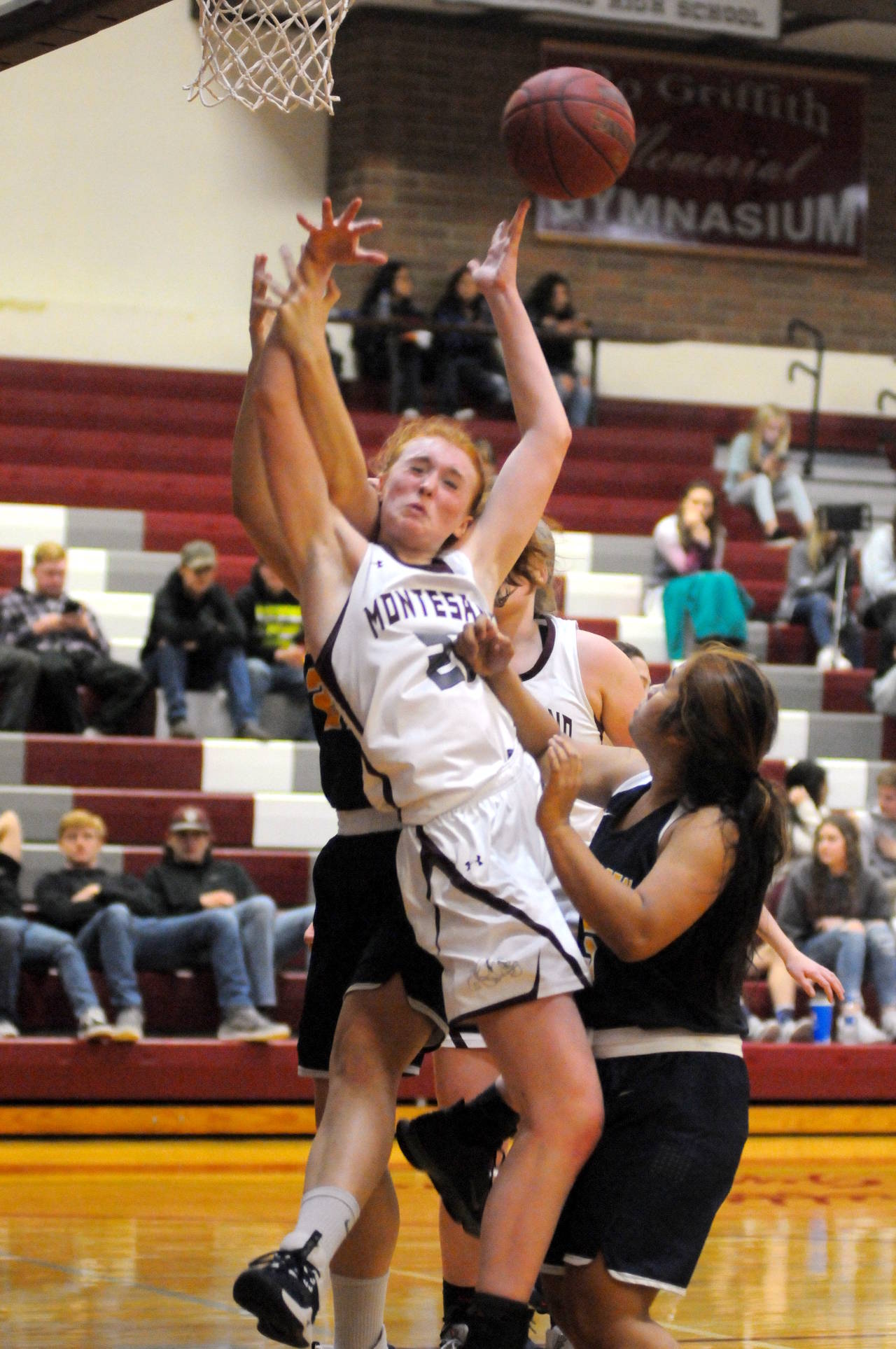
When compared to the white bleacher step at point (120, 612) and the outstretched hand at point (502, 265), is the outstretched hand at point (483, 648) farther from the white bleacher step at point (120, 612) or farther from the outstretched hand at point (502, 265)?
the white bleacher step at point (120, 612)

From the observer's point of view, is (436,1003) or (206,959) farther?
(206,959)

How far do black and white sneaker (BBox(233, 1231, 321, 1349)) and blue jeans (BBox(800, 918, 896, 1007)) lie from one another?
4.91 m

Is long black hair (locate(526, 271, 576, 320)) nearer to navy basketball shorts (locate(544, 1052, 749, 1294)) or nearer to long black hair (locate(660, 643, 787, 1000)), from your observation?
long black hair (locate(660, 643, 787, 1000))

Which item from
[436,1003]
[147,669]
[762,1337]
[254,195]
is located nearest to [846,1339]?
[762,1337]

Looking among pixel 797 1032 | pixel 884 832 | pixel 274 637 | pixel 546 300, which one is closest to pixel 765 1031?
pixel 797 1032

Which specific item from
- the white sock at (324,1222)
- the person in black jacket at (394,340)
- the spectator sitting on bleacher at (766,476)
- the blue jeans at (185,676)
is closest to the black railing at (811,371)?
the spectator sitting on bleacher at (766,476)

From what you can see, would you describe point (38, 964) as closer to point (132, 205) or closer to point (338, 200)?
point (132, 205)

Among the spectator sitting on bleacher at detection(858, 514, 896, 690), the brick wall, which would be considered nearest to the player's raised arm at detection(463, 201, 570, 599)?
the spectator sitting on bleacher at detection(858, 514, 896, 690)

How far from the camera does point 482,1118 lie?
121 inches

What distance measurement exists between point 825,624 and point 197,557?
3.62 m

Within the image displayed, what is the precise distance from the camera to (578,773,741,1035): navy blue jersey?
2.92 m

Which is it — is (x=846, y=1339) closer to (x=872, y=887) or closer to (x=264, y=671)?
(x=872, y=887)

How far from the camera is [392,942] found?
122 inches

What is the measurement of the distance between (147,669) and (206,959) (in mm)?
1822
